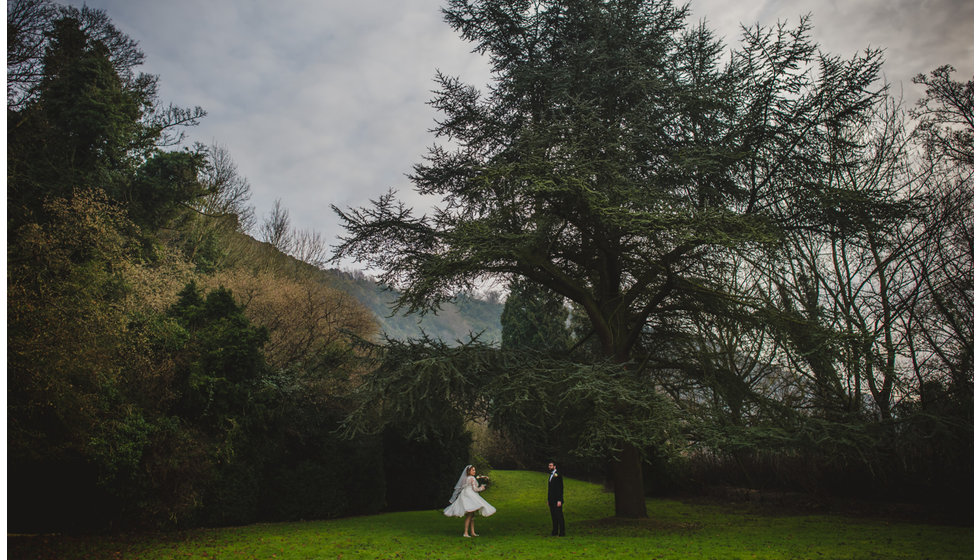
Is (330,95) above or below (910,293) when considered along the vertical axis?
above

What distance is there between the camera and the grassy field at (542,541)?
8.05m

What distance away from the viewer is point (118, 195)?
60.0 ft

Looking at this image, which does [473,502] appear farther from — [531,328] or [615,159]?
[531,328]

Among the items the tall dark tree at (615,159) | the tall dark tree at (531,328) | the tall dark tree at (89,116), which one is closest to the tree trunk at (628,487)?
the tall dark tree at (615,159)

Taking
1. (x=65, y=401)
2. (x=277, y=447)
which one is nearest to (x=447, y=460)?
(x=277, y=447)

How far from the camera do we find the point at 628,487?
11.5 m

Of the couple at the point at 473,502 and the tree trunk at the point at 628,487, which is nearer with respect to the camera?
the couple at the point at 473,502

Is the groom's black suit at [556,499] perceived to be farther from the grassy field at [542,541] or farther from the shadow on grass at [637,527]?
the shadow on grass at [637,527]

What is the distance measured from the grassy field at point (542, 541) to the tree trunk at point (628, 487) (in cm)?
40

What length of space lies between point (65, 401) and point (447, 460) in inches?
465

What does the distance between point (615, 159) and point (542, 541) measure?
24.1 feet

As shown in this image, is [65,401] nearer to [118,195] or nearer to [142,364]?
[142,364]

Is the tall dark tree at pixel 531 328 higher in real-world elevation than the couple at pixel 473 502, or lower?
higher

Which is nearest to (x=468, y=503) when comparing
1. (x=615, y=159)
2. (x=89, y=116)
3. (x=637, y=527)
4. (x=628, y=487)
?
(x=637, y=527)
